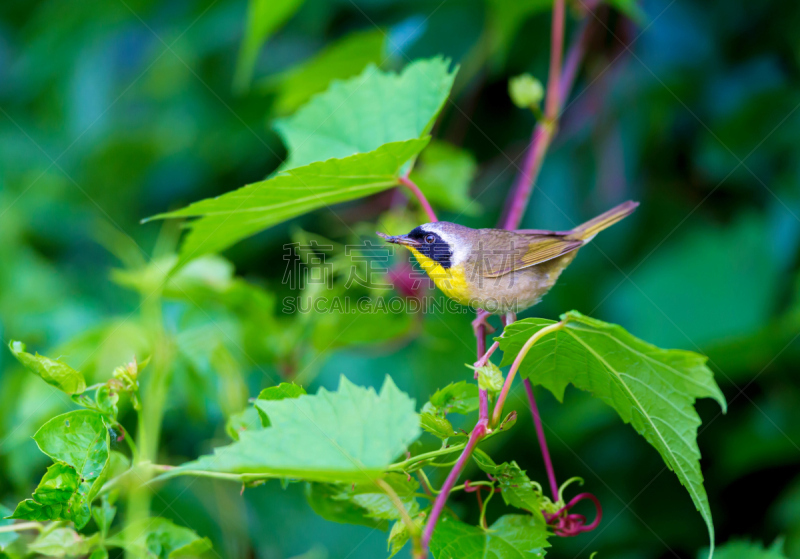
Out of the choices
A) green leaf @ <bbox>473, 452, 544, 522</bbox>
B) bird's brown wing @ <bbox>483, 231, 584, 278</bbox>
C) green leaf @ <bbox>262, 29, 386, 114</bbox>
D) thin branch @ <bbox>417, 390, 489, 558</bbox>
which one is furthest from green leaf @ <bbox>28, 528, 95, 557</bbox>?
green leaf @ <bbox>262, 29, 386, 114</bbox>

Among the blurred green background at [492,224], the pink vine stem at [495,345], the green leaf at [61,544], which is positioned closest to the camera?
the pink vine stem at [495,345]

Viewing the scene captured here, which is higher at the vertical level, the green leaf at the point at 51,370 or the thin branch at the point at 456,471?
the thin branch at the point at 456,471

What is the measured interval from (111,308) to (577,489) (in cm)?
275

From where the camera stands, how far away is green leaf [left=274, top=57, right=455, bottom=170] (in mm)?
1803

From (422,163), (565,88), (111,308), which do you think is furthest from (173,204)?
(565,88)

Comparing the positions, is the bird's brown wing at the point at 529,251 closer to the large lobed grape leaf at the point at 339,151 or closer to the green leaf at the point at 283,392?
the large lobed grape leaf at the point at 339,151

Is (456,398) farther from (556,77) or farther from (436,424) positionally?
(556,77)

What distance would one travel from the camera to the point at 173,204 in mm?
3787

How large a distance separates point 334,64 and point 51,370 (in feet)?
6.75

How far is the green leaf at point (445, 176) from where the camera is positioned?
8.13 ft

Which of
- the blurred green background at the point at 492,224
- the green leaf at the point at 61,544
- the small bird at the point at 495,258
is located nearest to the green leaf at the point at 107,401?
the green leaf at the point at 61,544

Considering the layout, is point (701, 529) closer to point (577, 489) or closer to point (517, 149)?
point (577, 489)

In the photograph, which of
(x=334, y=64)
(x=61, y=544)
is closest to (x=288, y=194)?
(x=61, y=544)

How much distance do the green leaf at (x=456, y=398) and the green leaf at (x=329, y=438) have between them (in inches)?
6.4
